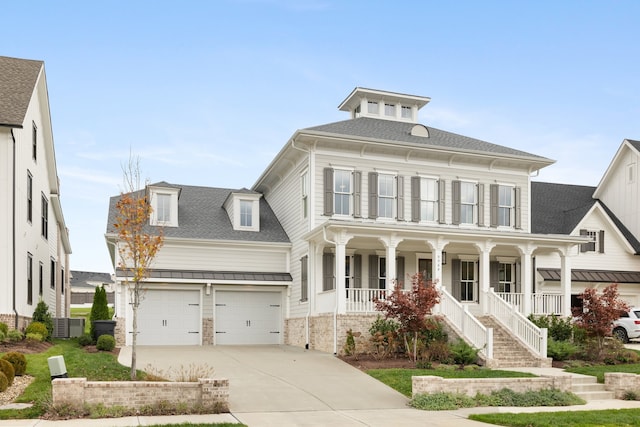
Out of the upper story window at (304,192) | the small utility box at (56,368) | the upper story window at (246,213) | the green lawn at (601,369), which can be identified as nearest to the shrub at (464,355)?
the green lawn at (601,369)

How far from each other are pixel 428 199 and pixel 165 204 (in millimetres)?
10764

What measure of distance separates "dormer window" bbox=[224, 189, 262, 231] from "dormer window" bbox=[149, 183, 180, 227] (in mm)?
2426

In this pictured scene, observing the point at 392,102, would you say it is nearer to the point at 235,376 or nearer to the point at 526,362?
the point at 526,362

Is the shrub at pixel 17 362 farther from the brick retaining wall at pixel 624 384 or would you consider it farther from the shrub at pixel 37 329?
the brick retaining wall at pixel 624 384

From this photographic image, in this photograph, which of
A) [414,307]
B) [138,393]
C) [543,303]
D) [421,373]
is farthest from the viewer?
[543,303]

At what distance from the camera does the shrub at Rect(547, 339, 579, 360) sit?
21.0 meters

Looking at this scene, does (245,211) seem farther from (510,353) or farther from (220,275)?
(510,353)

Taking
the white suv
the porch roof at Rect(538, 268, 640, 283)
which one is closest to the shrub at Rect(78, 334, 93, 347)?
the porch roof at Rect(538, 268, 640, 283)

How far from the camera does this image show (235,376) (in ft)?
56.0

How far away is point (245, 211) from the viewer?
2903cm

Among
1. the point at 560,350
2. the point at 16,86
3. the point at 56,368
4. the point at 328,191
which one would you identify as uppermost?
the point at 16,86

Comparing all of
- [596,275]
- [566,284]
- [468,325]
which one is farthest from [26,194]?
[596,275]

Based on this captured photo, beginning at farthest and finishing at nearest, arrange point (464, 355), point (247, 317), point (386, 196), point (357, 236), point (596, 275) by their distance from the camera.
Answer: point (596, 275), point (247, 317), point (386, 196), point (357, 236), point (464, 355)

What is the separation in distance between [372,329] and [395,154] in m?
7.74
